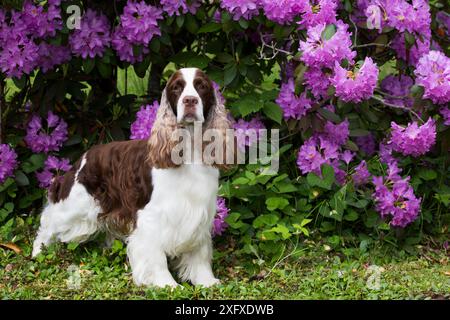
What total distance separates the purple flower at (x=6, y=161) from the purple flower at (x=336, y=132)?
2010 millimetres

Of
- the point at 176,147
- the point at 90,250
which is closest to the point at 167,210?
the point at 176,147

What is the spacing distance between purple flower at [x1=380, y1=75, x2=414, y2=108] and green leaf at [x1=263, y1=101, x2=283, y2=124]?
704mm

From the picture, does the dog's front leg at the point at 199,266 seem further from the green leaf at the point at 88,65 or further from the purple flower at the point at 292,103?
the green leaf at the point at 88,65

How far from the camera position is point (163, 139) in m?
4.90

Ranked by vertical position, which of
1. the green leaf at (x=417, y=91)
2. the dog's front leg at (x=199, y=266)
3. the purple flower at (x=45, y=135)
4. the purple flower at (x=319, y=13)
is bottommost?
the dog's front leg at (x=199, y=266)

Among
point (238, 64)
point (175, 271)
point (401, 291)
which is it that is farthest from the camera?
point (238, 64)

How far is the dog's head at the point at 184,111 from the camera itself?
15.6ft

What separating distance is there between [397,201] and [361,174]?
30cm

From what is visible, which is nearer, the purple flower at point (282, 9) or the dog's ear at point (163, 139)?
the dog's ear at point (163, 139)

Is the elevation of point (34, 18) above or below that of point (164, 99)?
above

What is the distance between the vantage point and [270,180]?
588 cm

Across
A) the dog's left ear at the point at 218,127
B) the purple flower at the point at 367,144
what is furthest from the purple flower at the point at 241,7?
the purple flower at the point at 367,144

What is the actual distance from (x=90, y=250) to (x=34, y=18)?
1472mm

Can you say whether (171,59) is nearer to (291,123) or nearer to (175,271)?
(291,123)
